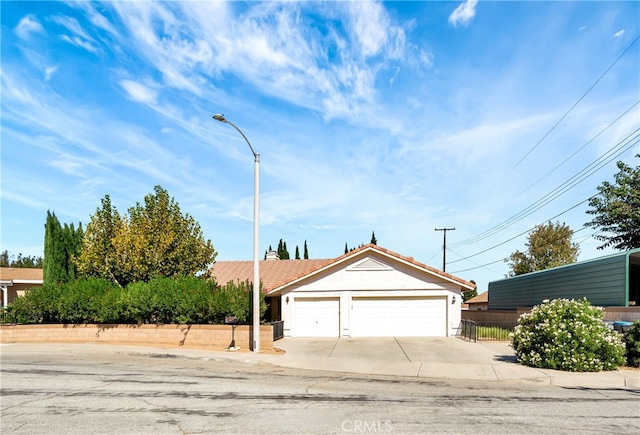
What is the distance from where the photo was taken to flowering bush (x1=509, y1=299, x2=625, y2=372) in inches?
523

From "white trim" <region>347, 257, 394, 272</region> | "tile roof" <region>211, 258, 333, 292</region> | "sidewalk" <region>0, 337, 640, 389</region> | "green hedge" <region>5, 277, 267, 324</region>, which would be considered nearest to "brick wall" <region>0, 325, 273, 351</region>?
"green hedge" <region>5, 277, 267, 324</region>

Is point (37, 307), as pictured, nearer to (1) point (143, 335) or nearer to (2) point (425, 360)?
(1) point (143, 335)

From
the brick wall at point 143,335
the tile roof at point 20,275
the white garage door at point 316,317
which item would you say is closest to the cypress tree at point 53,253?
the brick wall at point 143,335

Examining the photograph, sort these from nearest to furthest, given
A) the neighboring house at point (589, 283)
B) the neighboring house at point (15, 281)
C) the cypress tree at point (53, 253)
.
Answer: the neighboring house at point (589, 283), the cypress tree at point (53, 253), the neighboring house at point (15, 281)

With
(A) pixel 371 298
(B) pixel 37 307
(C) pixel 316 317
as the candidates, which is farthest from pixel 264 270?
(B) pixel 37 307

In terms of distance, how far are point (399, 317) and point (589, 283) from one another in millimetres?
9489

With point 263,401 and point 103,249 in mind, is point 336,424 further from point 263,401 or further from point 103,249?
point 103,249

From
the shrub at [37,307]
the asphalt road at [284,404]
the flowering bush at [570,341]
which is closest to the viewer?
the asphalt road at [284,404]

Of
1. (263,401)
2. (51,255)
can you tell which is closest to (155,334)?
(51,255)

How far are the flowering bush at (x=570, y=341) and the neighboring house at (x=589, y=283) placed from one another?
6.20 m

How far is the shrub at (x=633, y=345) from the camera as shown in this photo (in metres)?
13.9

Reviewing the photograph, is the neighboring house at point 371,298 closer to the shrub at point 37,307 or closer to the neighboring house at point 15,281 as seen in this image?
the shrub at point 37,307

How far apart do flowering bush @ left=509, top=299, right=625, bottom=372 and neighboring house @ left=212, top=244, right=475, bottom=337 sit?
862cm

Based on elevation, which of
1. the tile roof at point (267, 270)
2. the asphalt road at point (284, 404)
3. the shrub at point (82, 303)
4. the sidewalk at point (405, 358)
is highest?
the tile roof at point (267, 270)
